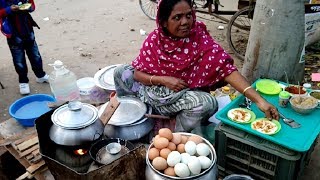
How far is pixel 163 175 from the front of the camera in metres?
1.94

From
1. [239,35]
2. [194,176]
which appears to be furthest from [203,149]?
[239,35]

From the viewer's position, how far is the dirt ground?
191 inches

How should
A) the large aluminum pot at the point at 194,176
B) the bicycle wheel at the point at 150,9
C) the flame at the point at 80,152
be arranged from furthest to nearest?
the bicycle wheel at the point at 150,9
the flame at the point at 80,152
the large aluminum pot at the point at 194,176

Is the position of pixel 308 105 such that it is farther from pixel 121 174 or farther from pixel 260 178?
pixel 121 174

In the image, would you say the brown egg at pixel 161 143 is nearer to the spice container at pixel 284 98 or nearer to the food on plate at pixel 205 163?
the food on plate at pixel 205 163

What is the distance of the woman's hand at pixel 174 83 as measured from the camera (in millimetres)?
2627

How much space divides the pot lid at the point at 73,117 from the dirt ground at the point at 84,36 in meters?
1.79

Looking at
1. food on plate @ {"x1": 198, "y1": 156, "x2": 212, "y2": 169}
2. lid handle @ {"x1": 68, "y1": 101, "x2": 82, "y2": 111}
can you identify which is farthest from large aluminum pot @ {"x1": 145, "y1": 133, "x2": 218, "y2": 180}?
lid handle @ {"x1": 68, "y1": 101, "x2": 82, "y2": 111}

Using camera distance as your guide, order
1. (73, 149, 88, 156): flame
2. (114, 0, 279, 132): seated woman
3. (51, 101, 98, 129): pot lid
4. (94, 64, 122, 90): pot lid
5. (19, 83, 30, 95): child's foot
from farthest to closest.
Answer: (19, 83, 30, 95): child's foot < (94, 64, 122, 90): pot lid < (114, 0, 279, 132): seated woman < (73, 149, 88, 156): flame < (51, 101, 98, 129): pot lid

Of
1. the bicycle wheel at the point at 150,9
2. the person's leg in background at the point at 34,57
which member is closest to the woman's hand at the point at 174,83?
the person's leg in background at the point at 34,57

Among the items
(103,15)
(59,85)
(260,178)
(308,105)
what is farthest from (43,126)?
(103,15)

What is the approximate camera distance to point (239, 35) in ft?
18.9

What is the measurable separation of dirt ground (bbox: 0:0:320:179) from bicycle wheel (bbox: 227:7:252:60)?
155 mm

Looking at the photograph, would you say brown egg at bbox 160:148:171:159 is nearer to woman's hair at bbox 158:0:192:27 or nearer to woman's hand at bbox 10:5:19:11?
woman's hair at bbox 158:0:192:27
